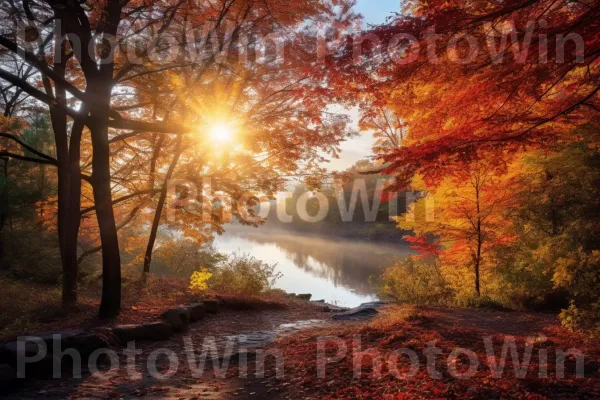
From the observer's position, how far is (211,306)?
32.9 ft

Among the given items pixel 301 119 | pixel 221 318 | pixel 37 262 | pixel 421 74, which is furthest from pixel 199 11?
pixel 37 262

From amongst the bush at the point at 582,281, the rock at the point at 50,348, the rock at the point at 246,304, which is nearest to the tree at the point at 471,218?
the rock at the point at 246,304

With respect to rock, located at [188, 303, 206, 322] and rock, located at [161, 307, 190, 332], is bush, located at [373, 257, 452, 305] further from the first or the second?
rock, located at [161, 307, 190, 332]

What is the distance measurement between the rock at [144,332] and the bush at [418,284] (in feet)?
28.7

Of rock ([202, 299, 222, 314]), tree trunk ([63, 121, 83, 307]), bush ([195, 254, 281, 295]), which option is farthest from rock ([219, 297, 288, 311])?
tree trunk ([63, 121, 83, 307])

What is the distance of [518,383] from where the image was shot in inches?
148

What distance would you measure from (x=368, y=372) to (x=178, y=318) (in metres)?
4.86

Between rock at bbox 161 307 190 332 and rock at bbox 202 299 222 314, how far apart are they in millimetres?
1585

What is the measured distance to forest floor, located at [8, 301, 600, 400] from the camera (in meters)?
3.79

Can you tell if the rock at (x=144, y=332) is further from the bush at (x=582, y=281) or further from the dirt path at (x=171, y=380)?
the bush at (x=582, y=281)

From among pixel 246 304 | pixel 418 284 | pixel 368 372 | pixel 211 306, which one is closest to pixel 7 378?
pixel 368 372

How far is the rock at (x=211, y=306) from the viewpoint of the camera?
986 centimetres

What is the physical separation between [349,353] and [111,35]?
7.96 metres

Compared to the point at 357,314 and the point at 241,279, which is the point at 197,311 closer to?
the point at 357,314
